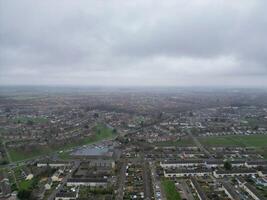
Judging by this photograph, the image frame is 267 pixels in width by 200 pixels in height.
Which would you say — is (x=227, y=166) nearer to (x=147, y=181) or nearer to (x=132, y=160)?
(x=147, y=181)

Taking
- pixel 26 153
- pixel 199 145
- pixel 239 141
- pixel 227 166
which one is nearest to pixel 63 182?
pixel 26 153

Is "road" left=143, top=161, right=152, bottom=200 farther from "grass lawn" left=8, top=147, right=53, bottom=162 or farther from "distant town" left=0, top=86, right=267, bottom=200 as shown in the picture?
"grass lawn" left=8, top=147, right=53, bottom=162

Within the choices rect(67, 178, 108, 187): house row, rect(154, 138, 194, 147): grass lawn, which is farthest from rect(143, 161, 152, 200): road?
rect(154, 138, 194, 147): grass lawn

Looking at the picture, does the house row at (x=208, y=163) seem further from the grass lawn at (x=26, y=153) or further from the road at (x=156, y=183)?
the grass lawn at (x=26, y=153)

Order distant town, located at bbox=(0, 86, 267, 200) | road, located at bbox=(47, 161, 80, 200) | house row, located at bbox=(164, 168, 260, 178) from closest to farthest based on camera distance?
road, located at bbox=(47, 161, 80, 200) < distant town, located at bbox=(0, 86, 267, 200) < house row, located at bbox=(164, 168, 260, 178)

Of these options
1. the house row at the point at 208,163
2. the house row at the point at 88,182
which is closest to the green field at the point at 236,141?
the house row at the point at 208,163
